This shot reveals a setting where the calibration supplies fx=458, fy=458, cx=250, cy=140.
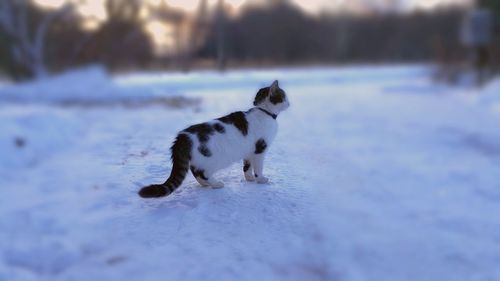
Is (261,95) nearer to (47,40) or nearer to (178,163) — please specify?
(178,163)

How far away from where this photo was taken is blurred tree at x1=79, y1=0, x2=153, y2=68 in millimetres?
6245

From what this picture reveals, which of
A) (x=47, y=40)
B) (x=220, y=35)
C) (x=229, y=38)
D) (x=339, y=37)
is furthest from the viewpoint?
(x=339, y=37)

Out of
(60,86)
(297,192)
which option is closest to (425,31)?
(60,86)

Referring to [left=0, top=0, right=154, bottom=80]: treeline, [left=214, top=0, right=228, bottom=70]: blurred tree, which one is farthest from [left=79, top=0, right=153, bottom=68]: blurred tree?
[left=214, top=0, right=228, bottom=70]: blurred tree

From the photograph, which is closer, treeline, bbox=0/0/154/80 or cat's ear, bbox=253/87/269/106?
cat's ear, bbox=253/87/269/106

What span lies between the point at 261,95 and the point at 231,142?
23cm

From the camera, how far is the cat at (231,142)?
173 centimetres

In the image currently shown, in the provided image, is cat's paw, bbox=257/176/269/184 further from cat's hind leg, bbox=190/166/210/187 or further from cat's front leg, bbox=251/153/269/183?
cat's hind leg, bbox=190/166/210/187

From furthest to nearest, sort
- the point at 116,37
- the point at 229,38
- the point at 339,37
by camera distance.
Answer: the point at 339,37
the point at 116,37
the point at 229,38

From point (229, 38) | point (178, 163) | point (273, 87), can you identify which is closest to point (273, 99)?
point (273, 87)

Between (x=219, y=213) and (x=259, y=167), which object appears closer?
(x=219, y=213)

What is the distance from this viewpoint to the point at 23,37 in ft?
36.0

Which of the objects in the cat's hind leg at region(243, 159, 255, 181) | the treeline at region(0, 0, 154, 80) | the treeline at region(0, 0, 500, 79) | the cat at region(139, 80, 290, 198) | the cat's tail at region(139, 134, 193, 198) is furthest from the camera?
the treeline at region(0, 0, 154, 80)

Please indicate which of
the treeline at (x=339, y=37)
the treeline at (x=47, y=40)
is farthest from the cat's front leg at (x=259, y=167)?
the treeline at (x=47, y=40)
